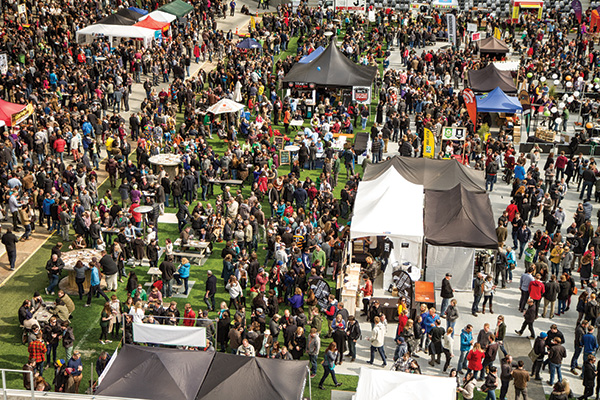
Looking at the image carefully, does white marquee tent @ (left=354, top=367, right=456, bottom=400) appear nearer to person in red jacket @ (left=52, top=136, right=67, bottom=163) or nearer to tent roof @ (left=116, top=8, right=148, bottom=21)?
person in red jacket @ (left=52, top=136, right=67, bottom=163)

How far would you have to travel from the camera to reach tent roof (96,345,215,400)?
50.5ft

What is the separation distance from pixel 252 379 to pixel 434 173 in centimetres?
1239

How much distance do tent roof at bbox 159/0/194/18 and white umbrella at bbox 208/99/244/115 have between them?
1613cm

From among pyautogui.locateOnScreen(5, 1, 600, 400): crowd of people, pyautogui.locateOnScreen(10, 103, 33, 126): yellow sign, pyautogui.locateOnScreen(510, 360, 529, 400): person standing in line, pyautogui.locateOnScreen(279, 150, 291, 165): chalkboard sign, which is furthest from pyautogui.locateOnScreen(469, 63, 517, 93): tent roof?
pyautogui.locateOnScreen(510, 360, 529, 400): person standing in line

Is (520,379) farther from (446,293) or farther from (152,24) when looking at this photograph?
(152,24)

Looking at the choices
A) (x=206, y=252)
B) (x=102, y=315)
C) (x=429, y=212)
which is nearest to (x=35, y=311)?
(x=102, y=315)

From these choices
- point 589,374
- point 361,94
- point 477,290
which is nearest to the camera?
point 589,374

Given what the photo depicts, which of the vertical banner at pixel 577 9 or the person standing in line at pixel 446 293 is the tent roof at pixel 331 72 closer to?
the person standing in line at pixel 446 293

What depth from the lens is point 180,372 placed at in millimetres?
15883

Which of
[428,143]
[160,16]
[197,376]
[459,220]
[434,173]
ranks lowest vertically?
[197,376]

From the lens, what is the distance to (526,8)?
189ft

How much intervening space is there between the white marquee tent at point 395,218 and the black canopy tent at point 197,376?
7050 mm

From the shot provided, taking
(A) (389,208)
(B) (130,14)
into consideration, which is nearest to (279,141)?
(A) (389,208)

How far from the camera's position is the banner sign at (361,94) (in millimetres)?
36500
